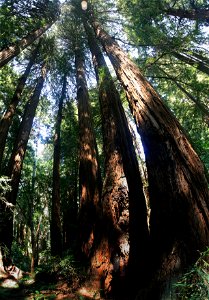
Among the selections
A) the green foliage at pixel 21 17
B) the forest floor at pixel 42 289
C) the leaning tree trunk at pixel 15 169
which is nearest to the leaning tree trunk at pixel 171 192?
the forest floor at pixel 42 289

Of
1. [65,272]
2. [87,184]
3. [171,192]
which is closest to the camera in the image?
[171,192]

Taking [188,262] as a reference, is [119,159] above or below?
above

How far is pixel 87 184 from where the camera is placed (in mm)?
7699

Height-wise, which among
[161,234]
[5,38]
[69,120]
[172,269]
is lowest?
[172,269]

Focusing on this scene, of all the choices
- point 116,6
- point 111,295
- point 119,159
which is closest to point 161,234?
point 111,295

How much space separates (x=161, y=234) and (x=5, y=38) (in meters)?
7.88

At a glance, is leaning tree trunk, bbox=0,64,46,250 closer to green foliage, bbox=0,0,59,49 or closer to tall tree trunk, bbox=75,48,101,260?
tall tree trunk, bbox=75,48,101,260

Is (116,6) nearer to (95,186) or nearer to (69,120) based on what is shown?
(69,120)

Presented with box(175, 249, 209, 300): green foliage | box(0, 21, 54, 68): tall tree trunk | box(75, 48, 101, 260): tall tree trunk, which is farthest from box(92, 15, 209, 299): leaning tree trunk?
box(0, 21, 54, 68): tall tree trunk

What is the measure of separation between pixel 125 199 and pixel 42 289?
2641 millimetres

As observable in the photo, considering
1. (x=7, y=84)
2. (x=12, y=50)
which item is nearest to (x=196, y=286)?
(x=12, y=50)

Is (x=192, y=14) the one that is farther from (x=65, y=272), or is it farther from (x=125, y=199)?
(x=65, y=272)

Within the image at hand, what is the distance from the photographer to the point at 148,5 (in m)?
10.9

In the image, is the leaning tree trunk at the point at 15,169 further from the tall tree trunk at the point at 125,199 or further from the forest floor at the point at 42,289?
the tall tree trunk at the point at 125,199
